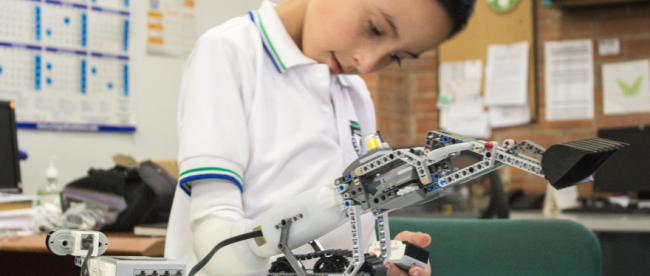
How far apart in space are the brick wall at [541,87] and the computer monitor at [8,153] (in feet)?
4.88

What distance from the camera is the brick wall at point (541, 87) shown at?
8.07ft

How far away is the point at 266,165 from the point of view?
702 millimetres

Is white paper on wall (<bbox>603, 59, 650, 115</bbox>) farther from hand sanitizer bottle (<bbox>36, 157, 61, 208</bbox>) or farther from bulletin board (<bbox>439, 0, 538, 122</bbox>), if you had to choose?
hand sanitizer bottle (<bbox>36, 157, 61, 208</bbox>)

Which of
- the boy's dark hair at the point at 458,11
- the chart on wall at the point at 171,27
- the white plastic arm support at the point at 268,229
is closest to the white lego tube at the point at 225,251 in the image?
the white plastic arm support at the point at 268,229

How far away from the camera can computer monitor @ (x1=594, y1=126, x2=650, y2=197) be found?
2.32 metres

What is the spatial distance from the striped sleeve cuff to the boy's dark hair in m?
0.32

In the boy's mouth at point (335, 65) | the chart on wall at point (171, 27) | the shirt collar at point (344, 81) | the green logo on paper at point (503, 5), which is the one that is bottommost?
the shirt collar at point (344, 81)

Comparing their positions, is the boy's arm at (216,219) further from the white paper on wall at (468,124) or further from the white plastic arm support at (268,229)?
the white paper on wall at (468,124)

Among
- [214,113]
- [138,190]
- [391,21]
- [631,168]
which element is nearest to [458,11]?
[391,21]

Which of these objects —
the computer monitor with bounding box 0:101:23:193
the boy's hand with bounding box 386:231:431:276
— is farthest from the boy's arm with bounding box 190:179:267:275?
the computer monitor with bounding box 0:101:23:193

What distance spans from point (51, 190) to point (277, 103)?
1.41 metres

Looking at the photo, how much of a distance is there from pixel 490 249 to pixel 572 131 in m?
1.77

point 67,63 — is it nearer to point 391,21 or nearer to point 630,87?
point 391,21

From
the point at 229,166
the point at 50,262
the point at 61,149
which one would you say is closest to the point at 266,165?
the point at 229,166
